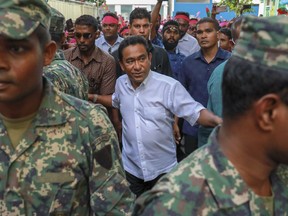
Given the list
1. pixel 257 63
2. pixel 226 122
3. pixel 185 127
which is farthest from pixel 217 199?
pixel 185 127

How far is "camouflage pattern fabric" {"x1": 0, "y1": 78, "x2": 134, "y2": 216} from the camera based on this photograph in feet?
5.05

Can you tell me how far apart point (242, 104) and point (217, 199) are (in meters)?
0.26

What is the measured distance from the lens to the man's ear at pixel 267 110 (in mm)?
1075

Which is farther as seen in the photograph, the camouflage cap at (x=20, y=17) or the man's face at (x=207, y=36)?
the man's face at (x=207, y=36)

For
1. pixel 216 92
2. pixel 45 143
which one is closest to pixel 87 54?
pixel 216 92

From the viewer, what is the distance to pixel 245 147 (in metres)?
1.17

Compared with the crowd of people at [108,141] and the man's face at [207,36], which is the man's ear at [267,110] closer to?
the crowd of people at [108,141]

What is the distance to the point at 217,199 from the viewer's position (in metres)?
1.12

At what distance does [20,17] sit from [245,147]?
2.82ft

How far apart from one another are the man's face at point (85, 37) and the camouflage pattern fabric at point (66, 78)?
1539mm

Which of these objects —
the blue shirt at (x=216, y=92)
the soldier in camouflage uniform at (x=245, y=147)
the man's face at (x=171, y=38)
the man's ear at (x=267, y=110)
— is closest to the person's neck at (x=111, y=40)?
the man's face at (x=171, y=38)

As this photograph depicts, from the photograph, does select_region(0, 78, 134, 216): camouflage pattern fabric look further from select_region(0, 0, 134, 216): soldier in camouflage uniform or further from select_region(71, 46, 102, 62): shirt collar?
select_region(71, 46, 102, 62): shirt collar

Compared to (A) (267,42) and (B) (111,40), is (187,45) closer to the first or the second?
(B) (111,40)

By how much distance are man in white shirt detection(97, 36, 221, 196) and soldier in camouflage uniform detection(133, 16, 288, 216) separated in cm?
173
